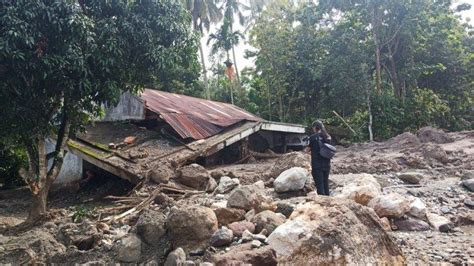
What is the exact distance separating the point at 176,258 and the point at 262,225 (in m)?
1.24

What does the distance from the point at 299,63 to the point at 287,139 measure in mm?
7147

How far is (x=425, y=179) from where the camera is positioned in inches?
413

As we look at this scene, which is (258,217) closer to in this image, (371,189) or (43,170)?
(371,189)

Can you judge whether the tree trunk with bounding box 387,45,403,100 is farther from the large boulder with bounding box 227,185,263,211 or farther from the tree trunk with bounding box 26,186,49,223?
the tree trunk with bounding box 26,186,49,223

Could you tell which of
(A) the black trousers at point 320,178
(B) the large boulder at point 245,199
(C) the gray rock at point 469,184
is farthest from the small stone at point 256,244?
(C) the gray rock at point 469,184

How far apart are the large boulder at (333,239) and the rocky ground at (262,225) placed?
12 millimetres

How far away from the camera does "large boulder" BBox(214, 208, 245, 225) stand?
20.0 ft

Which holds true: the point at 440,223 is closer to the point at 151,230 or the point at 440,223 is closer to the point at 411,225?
the point at 411,225

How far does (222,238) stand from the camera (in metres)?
5.32

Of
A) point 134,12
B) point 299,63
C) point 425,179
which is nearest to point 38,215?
point 134,12

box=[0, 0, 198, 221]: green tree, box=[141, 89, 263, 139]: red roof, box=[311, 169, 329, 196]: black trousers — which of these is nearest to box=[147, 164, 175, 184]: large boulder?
box=[0, 0, 198, 221]: green tree

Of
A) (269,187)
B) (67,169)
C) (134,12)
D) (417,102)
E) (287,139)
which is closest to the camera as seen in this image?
(134,12)

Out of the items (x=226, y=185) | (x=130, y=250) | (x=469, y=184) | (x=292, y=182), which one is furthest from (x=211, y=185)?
(x=469, y=184)

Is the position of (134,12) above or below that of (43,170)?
above
